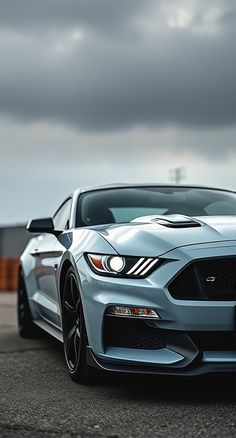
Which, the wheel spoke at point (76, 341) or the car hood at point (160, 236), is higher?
the car hood at point (160, 236)

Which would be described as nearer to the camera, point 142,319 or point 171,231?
point 142,319

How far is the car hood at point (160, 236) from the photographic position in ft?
14.4

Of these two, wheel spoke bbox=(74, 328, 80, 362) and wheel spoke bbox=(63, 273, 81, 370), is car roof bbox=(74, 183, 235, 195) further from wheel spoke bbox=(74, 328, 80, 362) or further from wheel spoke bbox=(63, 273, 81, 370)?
wheel spoke bbox=(74, 328, 80, 362)

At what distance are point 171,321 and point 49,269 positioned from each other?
2069mm

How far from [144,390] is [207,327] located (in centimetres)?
73

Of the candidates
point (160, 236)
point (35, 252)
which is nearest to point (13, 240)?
point (35, 252)

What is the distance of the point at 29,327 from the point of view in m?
7.53

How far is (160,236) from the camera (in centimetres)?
449

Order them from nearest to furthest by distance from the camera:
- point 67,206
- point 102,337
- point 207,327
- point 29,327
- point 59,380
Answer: point 207,327 < point 102,337 < point 59,380 < point 67,206 < point 29,327

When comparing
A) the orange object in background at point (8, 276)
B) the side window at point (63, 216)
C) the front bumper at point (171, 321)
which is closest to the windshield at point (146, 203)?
the side window at point (63, 216)

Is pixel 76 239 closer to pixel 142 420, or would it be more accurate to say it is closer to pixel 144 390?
pixel 144 390

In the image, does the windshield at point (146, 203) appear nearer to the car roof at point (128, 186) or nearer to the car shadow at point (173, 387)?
the car roof at point (128, 186)

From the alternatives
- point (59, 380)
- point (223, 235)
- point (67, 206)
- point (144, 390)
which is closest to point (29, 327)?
point (67, 206)

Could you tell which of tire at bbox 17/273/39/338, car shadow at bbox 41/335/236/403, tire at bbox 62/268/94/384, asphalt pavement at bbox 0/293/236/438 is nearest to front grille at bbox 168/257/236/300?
car shadow at bbox 41/335/236/403
